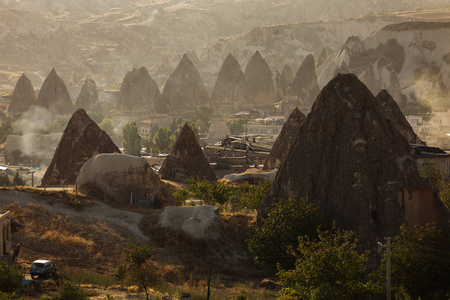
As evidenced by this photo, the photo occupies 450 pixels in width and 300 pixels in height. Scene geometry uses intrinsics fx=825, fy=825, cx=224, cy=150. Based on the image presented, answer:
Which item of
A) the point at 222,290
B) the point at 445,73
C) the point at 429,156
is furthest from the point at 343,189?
the point at 445,73

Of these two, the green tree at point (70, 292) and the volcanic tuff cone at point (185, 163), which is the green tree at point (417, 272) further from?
the volcanic tuff cone at point (185, 163)

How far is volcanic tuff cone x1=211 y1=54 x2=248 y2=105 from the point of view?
7569 inches

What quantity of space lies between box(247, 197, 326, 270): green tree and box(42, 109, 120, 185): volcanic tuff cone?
91.5 feet

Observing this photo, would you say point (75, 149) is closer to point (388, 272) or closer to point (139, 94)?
point (388, 272)

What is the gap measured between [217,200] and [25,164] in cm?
8452

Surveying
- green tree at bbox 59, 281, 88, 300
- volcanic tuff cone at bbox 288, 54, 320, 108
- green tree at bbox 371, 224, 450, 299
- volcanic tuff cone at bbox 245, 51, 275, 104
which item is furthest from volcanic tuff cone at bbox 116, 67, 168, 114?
green tree at bbox 59, 281, 88, 300

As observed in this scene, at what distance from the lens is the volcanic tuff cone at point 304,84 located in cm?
18086

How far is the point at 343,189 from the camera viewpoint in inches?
1722

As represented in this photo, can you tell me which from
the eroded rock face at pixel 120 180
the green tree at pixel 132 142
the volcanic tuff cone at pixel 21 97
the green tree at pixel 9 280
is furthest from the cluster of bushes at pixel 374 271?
the volcanic tuff cone at pixel 21 97

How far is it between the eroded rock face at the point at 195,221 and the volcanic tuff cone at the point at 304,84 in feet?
428

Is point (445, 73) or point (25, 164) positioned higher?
point (445, 73)

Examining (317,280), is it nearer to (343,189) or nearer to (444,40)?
(343,189)

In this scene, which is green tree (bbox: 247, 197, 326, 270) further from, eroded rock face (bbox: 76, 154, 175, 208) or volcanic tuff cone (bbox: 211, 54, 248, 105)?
volcanic tuff cone (bbox: 211, 54, 248, 105)

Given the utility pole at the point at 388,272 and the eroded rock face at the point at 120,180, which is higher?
the eroded rock face at the point at 120,180
